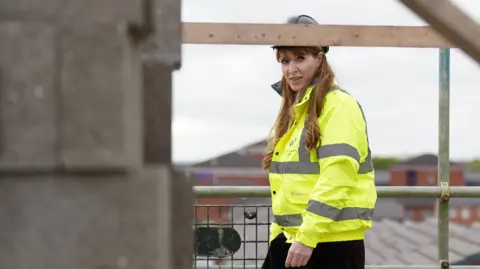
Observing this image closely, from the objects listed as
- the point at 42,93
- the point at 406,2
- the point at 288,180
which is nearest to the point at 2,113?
the point at 42,93

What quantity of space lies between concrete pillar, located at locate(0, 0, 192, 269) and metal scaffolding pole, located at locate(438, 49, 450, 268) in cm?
323

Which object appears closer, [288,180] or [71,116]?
[71,116]

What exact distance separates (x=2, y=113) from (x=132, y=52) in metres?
0.29

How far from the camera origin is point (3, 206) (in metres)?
1.83

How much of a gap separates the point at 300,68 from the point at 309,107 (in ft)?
0.64

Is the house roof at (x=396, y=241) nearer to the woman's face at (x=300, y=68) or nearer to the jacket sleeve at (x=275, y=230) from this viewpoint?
the jacket sleeve at (x=275, y=230)

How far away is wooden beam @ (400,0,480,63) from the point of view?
2.03 metres

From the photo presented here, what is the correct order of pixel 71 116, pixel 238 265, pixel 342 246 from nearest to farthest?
pixel 71 116 → pixel 342 246 → pixel 238 265

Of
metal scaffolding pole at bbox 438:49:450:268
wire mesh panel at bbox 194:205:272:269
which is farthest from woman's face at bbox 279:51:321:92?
metal scaffolding pole at bbox 438:49:450:268

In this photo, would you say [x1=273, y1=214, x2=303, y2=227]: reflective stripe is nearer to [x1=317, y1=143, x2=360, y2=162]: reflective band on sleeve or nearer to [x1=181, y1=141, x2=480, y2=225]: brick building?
[x1=317, y1=143, x2=360, y2=162]: reflective band on sleeve

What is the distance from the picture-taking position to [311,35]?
2.89 m

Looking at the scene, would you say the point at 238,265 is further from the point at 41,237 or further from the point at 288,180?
the point at 41,237

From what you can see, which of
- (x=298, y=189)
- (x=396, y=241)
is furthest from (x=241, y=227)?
(x=396, y=241)

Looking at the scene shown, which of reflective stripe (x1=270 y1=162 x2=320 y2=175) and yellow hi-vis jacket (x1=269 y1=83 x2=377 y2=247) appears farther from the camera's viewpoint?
reflective stripe (x1=270 y1=162 x2=320 y2=175)
